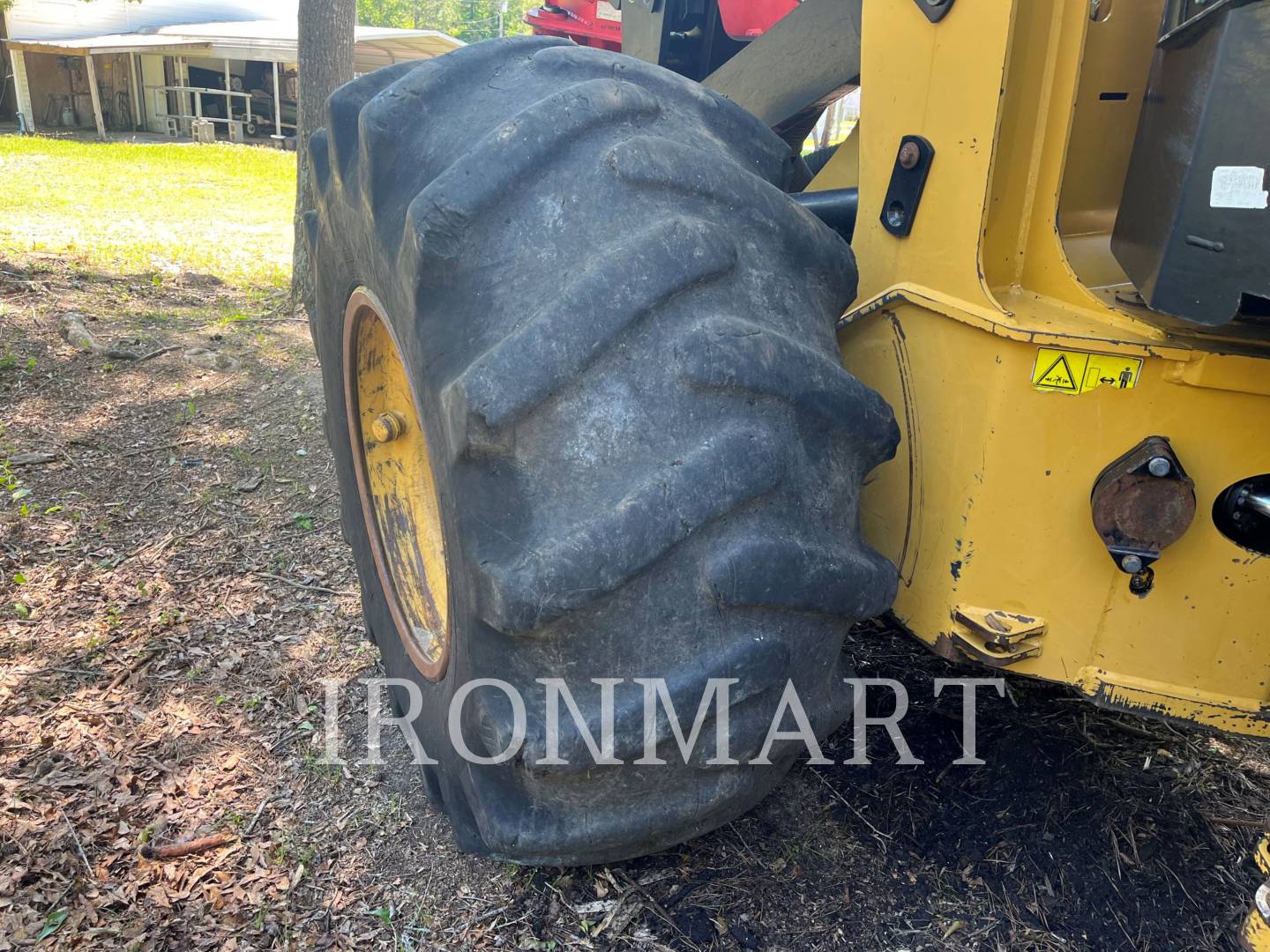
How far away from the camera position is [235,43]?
21156 millimetres

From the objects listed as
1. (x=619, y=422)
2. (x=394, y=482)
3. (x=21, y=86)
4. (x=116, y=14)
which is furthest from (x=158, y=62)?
(x=619, y=422)

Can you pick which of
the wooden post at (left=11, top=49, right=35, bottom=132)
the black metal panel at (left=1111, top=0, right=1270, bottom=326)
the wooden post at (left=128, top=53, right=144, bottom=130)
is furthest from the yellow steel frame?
the wooden post at (left=128, top=53, right=144, bottom=130)

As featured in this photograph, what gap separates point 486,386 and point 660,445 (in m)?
0.23

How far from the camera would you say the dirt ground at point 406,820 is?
1.77m

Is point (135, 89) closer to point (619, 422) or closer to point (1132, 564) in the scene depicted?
point (619, 422)

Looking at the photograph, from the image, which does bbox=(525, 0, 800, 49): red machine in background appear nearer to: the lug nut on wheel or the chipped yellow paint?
the lug nut on wheel

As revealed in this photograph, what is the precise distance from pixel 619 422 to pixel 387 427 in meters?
0.92

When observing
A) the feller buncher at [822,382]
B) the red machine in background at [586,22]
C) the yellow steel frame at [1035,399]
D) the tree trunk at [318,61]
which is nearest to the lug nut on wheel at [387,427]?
the feller buncher at [822,382]

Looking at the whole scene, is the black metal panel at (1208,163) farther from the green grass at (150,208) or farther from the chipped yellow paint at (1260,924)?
the green grass at (150,208)

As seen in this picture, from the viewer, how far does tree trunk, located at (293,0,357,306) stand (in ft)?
17.4

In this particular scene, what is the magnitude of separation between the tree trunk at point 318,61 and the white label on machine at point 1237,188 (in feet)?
15.8

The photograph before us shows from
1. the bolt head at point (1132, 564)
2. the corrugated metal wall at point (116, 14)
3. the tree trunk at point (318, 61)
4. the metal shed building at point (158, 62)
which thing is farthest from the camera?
the corrugated metal wall at point (116, 14)

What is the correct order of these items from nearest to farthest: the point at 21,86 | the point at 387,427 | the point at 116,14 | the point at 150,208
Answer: the point at 387,427 → the point at 150,208 → the point at 21,86 → the point at 116,14

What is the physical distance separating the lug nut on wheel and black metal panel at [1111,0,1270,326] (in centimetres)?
139
